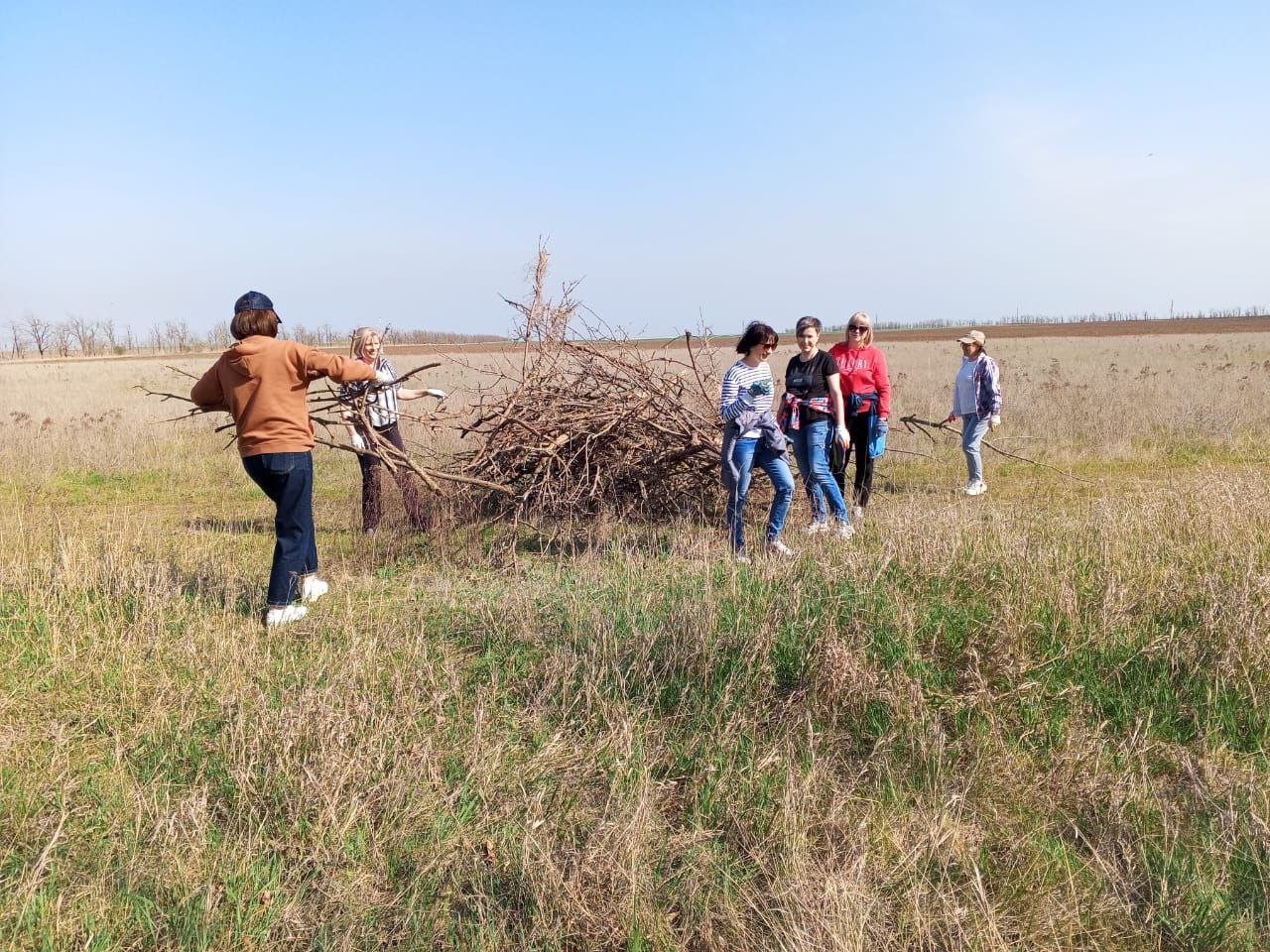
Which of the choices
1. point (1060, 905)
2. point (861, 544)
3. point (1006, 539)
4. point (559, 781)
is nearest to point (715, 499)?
point (861, 544)

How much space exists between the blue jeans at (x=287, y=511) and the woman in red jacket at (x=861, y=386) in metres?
4.19

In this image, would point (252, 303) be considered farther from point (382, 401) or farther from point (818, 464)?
point (818, 464)

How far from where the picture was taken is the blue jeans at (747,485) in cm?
565

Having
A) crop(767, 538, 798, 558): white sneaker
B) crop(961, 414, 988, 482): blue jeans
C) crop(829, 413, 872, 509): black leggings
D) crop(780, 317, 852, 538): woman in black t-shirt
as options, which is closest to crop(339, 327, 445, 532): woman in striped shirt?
crop(767, 538, 798, 558): white sneaker

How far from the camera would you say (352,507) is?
800cm

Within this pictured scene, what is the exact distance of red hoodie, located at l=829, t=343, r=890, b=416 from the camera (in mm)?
6934

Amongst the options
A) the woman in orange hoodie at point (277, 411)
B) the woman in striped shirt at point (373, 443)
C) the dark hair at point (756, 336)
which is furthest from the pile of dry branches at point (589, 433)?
the woman in orange hoodie at point (277, 411)

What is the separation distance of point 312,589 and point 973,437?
6.14 metres

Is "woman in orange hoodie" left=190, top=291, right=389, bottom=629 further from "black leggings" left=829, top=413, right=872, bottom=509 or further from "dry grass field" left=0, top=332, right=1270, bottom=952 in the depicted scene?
"black leggings" left=829, top=413, right=872, bottom=509

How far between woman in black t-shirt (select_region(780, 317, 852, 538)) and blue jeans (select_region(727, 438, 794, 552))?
0.48 meters

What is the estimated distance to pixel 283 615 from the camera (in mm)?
4508

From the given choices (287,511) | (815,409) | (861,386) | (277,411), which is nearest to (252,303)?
(277,411)

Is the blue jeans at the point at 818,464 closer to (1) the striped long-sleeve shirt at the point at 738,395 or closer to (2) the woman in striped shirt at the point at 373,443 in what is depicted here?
(1) the striped long-sleeve shirt at the point at 738,395

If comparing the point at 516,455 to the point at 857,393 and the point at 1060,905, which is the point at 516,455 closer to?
the point at 857,393
